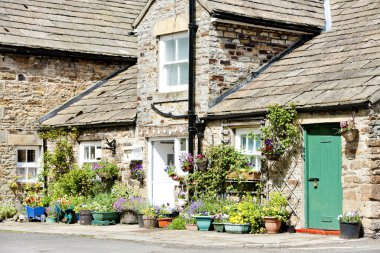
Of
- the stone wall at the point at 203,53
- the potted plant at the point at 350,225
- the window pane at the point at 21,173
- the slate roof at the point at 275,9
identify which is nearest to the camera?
the potted plant at the point at 350,225

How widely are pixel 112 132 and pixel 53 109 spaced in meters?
3.35

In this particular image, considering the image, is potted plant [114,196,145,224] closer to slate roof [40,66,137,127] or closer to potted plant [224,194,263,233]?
slate roof [40,66,137,127]

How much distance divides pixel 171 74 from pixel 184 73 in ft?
1.49

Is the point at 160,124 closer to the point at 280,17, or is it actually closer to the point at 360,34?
the point at 280,17

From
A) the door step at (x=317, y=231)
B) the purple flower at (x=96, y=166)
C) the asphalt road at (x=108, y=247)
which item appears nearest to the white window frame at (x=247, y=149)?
the door step at (x=317, y=231)

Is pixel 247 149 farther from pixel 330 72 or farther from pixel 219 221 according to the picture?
pixel 330 72

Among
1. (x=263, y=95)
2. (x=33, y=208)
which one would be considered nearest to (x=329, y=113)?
(x=263, y=95)

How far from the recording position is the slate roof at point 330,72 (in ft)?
51.7

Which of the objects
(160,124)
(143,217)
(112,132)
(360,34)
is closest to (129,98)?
(112,132)

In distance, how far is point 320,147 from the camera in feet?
52.7

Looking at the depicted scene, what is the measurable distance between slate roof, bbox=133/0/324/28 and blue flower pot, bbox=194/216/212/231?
4.71m

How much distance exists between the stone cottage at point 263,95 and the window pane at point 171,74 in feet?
0.08

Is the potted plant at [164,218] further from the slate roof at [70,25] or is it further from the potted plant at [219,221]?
the slate roof at [70,25]

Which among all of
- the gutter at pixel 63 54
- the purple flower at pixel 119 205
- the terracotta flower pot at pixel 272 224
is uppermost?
the gutter at pixel 63 54
